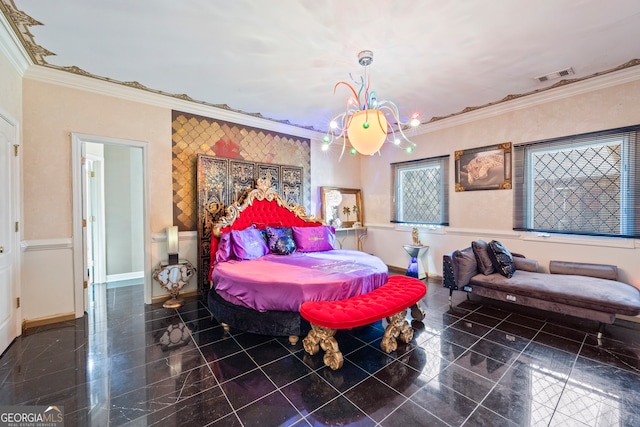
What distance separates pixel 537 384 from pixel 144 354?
3.31 m

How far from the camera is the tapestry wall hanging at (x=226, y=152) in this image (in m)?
3.98

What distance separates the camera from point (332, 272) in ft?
9.73

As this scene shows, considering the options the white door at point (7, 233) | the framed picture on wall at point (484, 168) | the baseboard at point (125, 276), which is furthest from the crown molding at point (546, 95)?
the baseboard at point (125, 276)

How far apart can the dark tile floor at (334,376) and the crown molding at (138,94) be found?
9.32 feet

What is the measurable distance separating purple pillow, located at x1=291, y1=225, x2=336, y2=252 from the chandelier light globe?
2301mm

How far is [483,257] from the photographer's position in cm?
367

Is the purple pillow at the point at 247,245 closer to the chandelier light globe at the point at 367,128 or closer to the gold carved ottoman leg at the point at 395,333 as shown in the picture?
the gold carved ottoman leg at the point at 395,333

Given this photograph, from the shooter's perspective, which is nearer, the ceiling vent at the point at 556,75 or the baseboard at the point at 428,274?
the ceiling vent at the point at 556,75

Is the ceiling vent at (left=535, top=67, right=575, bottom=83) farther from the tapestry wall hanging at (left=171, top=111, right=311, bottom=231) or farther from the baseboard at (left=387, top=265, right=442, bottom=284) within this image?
the tapestry wall hanging at (left=171, top=111, right=311, bottom=231)

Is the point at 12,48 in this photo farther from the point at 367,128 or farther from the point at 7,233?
the point at 367,128

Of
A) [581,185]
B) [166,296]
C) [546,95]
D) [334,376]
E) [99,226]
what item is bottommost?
[334,376]

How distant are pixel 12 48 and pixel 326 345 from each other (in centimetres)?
405

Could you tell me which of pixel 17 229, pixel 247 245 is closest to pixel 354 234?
pixel 247 245

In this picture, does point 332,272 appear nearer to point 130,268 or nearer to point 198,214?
point 198,214
